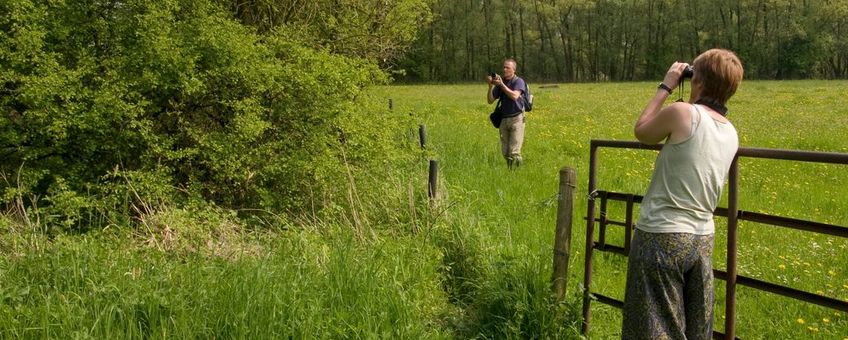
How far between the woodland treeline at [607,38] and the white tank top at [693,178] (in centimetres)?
6523

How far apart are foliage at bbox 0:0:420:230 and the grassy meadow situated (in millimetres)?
481

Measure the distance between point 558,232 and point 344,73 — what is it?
13.7 ft

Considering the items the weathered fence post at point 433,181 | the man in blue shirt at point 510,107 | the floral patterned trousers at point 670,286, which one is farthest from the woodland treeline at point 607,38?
the floral patterned trousers at point 670,286

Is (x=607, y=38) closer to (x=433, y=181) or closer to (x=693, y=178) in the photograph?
(x=433, y=181)

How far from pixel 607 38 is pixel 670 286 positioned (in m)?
78.7

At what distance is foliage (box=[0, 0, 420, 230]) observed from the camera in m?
6.36

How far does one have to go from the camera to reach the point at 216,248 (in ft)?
18.2

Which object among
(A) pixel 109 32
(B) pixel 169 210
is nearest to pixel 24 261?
(B) pixel 169 210

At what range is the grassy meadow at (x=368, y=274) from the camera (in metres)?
3.87

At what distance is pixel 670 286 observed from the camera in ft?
10.3

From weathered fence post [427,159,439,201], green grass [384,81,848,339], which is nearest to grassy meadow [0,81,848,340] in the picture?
green grass [384,81,848,339]

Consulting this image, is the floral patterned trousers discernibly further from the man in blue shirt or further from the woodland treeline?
the woodland treeline

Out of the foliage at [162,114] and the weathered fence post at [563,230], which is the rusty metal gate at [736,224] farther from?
the foliage at [162,114]

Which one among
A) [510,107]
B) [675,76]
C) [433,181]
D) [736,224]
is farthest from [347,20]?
[736,224]
